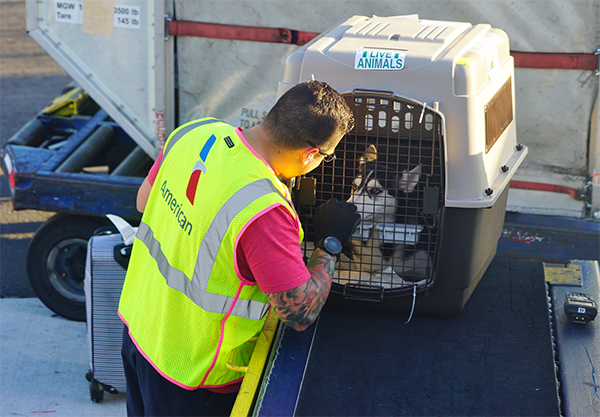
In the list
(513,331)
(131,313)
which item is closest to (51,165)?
(131,313)

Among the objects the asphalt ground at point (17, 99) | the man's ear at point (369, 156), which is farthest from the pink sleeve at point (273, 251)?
the asphalt ground at point (17, 99)

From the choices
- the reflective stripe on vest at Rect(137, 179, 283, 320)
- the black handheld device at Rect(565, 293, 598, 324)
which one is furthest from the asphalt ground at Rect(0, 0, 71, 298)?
the black handheld device at Rect(565, 293, 598, 324)

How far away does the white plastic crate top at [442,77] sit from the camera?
200 cm

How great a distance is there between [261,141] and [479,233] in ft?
2.96

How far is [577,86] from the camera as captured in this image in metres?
3.25

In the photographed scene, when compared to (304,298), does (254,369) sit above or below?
below

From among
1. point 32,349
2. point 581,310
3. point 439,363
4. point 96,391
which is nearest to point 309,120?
point 439,363

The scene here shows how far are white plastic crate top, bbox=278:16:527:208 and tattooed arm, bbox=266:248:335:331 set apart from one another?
0.53 meters

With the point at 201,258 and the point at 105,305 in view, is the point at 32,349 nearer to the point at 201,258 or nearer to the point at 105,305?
the point at 105,305

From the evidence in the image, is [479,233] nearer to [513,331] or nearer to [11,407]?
[513,331]

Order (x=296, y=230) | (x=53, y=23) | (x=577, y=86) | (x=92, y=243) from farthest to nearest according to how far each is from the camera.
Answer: (x=53, y=23)
(x=577, y=86)
(x=92, y=243)
(x=296, y=230)

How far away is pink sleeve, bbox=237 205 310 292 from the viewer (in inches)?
66.3

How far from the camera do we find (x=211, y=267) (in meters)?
1.78

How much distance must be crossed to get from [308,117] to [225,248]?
A: 1.50 feet
